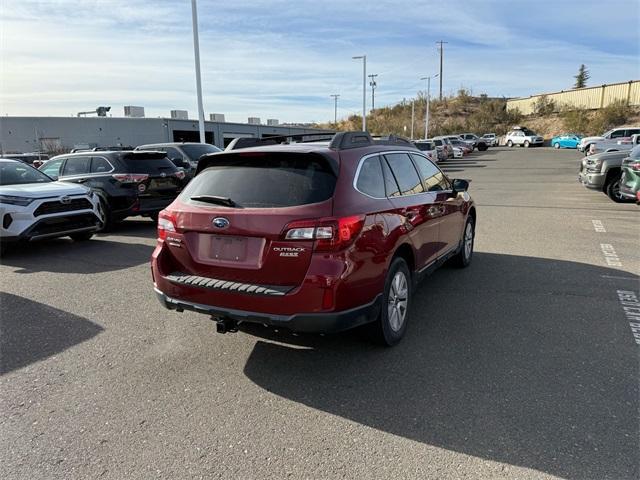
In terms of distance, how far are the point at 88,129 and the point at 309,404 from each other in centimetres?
4718

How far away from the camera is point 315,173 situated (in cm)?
357

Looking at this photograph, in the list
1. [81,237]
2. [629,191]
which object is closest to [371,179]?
[81,237]

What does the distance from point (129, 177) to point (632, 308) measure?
29.2 feet

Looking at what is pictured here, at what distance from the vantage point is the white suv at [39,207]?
7.38 metres

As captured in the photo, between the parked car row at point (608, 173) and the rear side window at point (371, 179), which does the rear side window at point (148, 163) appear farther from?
the parked car row at point (608, 173)

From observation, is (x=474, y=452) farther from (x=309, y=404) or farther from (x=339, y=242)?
(x=339, y=242)

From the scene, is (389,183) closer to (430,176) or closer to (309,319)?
(430,176)

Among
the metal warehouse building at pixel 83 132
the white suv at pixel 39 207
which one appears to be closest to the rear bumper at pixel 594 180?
the white suv at pixel 39 207

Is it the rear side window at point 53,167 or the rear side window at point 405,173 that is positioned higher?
the rear side window at point 405,173

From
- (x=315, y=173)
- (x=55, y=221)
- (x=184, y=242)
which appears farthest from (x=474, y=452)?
(x=55, y=221)

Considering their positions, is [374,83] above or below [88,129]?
above

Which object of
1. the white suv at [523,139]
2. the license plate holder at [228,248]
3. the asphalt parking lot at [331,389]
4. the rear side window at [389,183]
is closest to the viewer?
the asphalt parking lot at [331,389]

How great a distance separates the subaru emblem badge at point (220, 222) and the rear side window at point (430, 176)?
2435 millimetres

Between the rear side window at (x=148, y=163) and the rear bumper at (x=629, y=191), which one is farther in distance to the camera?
the rear bumper at (x=629, y=191)
